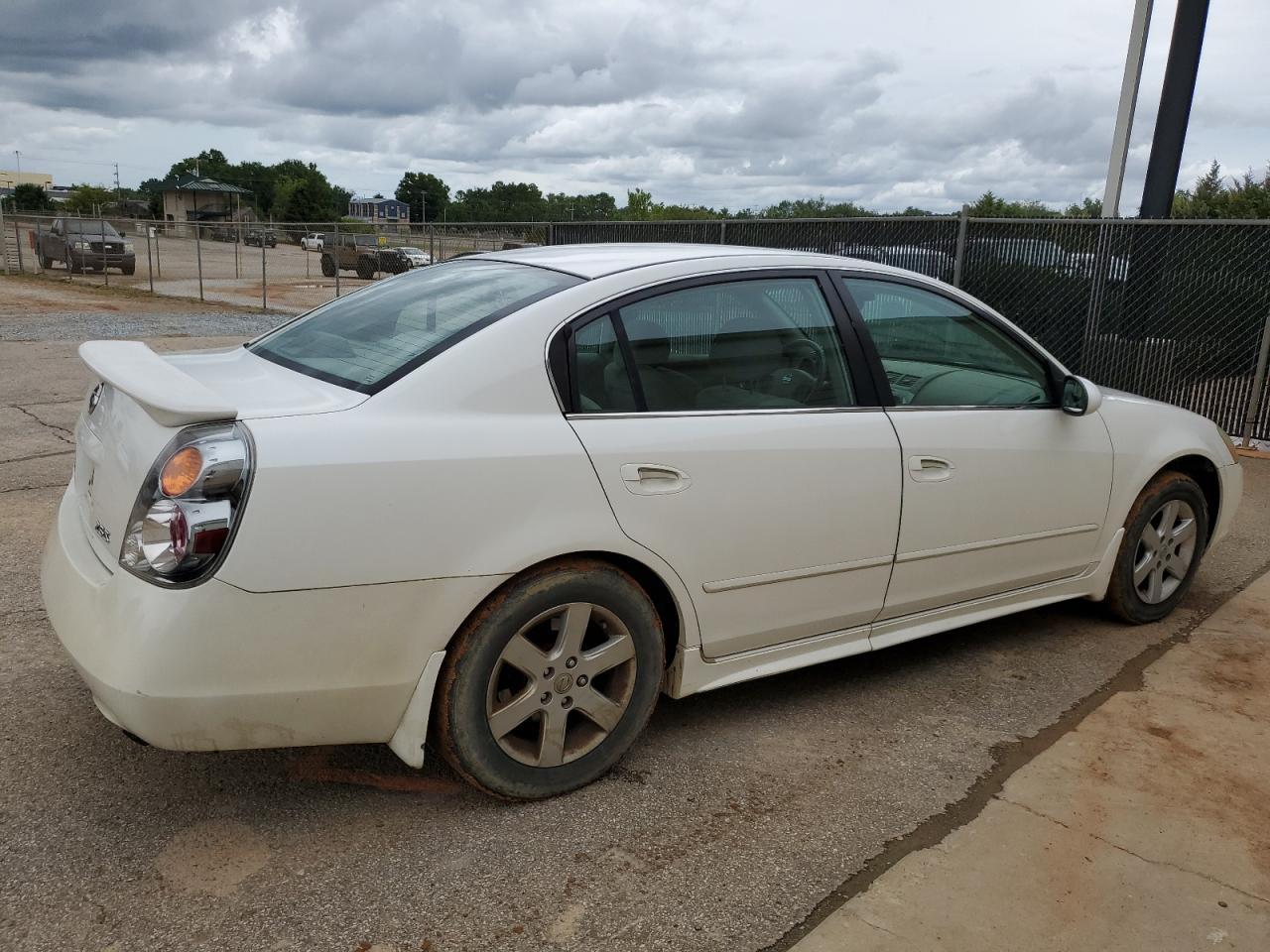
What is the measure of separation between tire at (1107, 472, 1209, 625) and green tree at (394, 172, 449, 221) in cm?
11171

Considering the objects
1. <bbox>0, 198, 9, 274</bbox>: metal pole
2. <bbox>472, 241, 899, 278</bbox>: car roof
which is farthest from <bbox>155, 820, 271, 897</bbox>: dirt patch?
<bbox>0, 198, 9, 274</bbox>: metal pole

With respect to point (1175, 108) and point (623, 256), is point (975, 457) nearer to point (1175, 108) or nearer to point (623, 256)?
point (623, 256)

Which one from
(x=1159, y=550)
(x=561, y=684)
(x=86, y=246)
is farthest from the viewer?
(x=86, y=246)

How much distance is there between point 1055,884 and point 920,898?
38 cm

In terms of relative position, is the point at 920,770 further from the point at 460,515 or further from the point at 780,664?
the point at 460,515

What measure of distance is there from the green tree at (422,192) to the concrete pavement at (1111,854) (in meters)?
113

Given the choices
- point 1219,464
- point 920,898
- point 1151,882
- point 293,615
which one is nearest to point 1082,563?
point 1219,464

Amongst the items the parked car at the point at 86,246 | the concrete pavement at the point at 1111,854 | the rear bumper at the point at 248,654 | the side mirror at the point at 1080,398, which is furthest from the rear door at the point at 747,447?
the parked car at the point at 86,246

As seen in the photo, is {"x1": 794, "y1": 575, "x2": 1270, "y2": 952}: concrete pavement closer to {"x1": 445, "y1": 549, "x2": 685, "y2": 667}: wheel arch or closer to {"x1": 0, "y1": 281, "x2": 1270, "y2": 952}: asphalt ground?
{"x1": 0, "y1": 281, "x2": 1270, "y2": 952}: asphalt ground

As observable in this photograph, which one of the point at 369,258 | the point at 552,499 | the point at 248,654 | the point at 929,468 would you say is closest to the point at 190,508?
the point at 248,654

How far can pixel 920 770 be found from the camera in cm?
320

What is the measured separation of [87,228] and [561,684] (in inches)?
1125

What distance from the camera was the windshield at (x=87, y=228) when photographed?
2656cm

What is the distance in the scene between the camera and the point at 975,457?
3.62m
